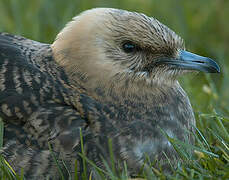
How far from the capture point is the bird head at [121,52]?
3.83 m

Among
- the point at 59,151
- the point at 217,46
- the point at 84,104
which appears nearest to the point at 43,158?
the point at 59,151

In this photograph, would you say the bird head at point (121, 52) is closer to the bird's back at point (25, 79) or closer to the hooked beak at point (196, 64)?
the hooked beak at point (196, 64)

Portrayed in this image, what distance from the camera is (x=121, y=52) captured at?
153 inches

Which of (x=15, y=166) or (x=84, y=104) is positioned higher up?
(x=84, y=104)

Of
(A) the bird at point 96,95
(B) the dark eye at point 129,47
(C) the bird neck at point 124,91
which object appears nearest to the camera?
(A) the bird at point 96,95

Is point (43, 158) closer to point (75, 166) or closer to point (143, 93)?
point (75, 166)

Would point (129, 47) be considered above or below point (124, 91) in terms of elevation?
above

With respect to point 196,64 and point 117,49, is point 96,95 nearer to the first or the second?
point 117,49

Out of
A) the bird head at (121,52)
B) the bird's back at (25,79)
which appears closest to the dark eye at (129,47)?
the bird head at (121,52)

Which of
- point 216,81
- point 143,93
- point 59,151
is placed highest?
point 143,93

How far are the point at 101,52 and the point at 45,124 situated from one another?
644mm

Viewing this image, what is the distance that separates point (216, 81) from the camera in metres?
6.26

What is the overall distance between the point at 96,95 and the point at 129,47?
1.36 feet

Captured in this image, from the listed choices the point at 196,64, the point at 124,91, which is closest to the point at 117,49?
the point at 124,91
